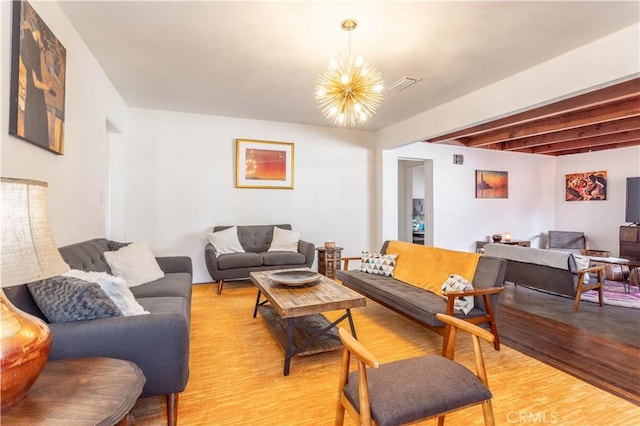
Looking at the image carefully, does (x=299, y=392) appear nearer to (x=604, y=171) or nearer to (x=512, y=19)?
(x=512, y=19)

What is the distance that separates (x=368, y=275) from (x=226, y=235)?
2225 mm

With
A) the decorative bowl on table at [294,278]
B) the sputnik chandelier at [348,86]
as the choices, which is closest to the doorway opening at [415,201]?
the decorative bowl on table at [294,278]

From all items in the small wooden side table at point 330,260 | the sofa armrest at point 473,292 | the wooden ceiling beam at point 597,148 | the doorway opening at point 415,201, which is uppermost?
the wooden ceiling beam at point 597,148

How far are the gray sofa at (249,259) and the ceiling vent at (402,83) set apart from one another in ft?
7.99

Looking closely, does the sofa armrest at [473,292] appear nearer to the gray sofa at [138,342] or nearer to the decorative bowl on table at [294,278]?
the decorative bowl on table at [294,278]

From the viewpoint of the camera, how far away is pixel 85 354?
140 centimetres

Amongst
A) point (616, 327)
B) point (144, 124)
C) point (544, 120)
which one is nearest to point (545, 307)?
point (616, 327)

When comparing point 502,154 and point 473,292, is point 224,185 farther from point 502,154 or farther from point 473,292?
point 502,154

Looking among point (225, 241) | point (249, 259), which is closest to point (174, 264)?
point (249, 259)

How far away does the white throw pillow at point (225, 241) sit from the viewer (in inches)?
177

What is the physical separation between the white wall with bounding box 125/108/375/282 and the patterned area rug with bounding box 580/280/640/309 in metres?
3.33

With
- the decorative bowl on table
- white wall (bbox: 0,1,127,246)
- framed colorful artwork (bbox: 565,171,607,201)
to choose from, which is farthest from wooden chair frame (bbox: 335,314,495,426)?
framed colorful artwork (bbox: 565,171,607,201)

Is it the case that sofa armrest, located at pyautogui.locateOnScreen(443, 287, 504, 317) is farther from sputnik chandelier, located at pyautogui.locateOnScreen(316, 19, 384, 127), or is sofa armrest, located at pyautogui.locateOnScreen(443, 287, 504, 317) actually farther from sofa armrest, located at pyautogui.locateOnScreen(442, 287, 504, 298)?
sputnik chandelier, located at pyautogui.locateOnScreen(316, 19, 384, 127)

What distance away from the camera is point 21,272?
939mm
